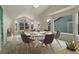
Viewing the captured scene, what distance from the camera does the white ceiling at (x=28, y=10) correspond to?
3.05 m

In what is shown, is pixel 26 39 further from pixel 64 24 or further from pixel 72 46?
pixel 72 46

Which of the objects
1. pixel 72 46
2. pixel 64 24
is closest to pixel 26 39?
pixel 64 24

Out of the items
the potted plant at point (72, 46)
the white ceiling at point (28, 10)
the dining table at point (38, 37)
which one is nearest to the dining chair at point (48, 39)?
the dining table at point (38, 37)

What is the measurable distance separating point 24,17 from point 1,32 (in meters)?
0.63

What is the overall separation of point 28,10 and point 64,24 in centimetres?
91

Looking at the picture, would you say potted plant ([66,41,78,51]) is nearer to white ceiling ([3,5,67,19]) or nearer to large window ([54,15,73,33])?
large window ([54,15,73,33])

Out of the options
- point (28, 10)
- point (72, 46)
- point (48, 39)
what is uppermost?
point (28, 10)

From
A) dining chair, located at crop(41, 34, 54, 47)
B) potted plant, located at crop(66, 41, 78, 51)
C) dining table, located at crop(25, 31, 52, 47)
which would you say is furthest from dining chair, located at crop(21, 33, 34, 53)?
potted plant, located at crop(66, 41, 78, 51)

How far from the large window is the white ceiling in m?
0.28

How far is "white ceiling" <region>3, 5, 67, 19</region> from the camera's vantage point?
305cm

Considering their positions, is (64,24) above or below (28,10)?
below

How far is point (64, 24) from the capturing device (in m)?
3.11
